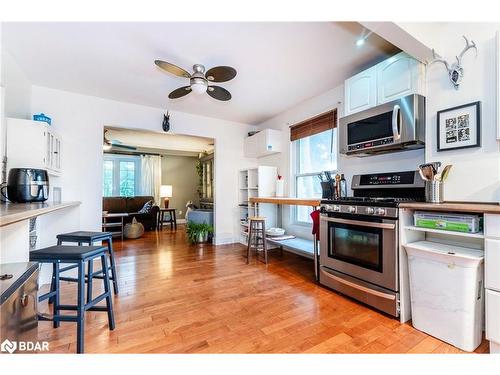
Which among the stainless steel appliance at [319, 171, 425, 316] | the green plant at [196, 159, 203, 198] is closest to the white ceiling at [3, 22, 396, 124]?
the stainless steel appliance at [319, 171, 425, 316]

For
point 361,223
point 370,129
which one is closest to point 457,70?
point 370,129

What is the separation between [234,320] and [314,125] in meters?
2.92

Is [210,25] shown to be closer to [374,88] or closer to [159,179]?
[374,88]

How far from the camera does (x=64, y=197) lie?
3.39 metres

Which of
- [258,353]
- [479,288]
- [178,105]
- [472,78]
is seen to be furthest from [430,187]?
[178,105]

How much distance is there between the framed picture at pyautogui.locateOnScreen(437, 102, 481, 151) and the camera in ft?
5.83

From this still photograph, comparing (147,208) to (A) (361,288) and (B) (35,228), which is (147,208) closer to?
(B) (35,228)

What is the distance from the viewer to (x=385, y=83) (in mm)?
2264

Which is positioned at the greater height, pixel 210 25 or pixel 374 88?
pixel 210 25

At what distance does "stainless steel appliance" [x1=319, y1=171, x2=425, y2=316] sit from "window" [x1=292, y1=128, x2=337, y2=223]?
873mm

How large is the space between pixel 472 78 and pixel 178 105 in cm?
368

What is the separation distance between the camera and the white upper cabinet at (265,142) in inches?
164

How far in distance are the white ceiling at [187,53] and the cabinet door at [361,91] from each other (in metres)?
0.19

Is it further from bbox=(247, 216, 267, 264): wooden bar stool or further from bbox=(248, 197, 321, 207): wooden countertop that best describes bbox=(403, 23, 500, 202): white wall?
bbox=(247, 216, 267, 264): wooden bar stool
